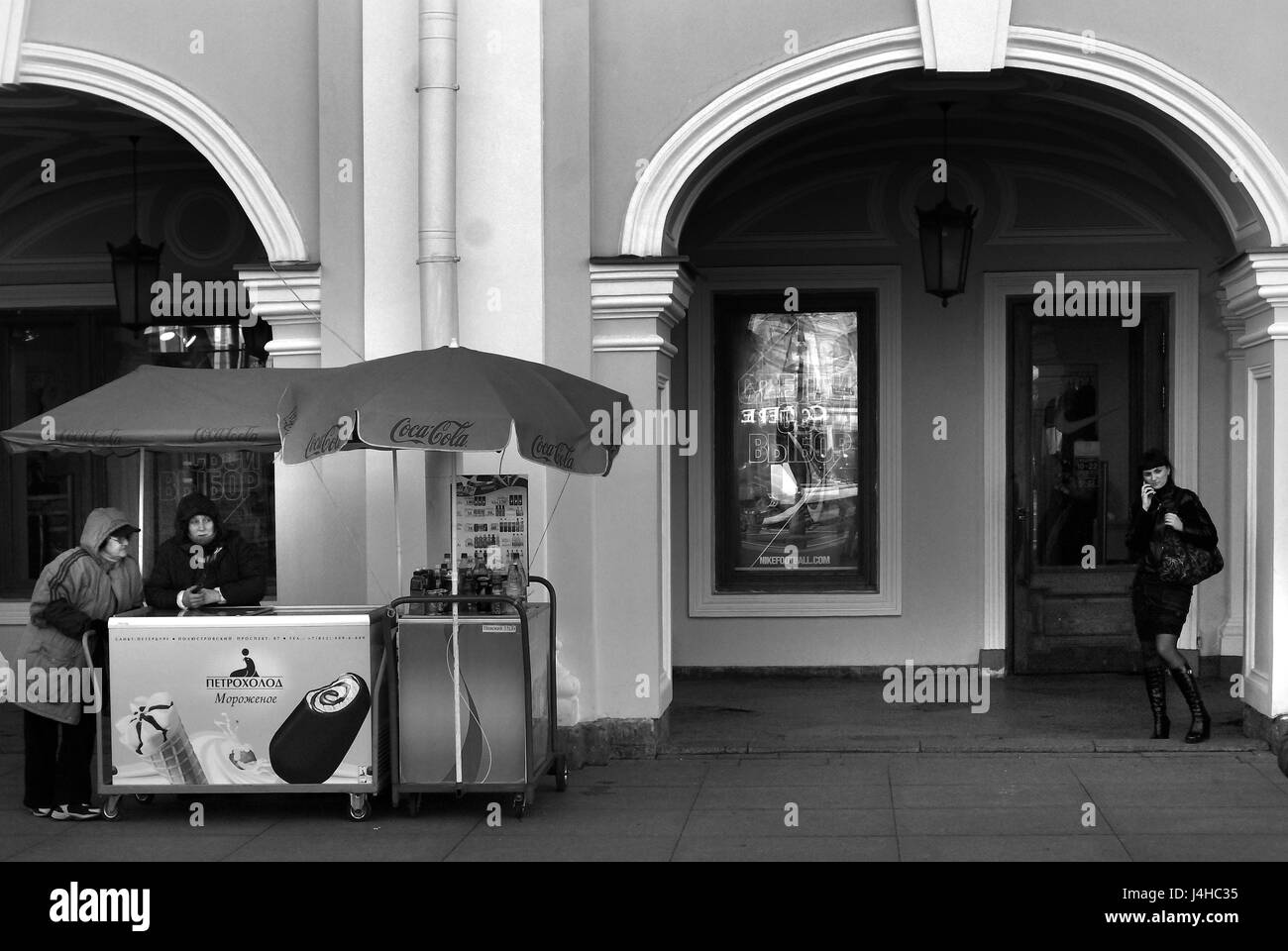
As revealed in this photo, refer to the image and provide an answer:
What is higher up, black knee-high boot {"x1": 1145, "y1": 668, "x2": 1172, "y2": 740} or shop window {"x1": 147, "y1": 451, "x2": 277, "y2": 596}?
shop window {"x1": 147, "y1": 451, "x2": 277, "y2": 596}

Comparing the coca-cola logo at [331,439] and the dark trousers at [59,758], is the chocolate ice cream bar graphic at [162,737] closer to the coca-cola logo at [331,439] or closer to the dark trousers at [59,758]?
the dark trousers at [59,758]

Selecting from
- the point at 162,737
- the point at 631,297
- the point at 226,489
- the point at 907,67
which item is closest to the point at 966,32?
the point at 907,67

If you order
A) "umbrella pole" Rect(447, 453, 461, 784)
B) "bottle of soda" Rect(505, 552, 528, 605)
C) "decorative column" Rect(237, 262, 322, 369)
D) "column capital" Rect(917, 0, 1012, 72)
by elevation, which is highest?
"column capital" Rect(917, 0, 1012, 72)

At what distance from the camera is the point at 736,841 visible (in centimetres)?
683

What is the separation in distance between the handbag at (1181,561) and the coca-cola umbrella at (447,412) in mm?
3278

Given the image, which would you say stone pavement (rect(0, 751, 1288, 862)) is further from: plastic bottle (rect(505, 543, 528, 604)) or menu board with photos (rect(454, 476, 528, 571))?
menu board with photos (rect(454, 476, 528, 571))

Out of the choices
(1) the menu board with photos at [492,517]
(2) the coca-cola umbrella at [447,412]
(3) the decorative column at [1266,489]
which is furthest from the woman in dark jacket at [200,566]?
(3) the decorative column at [1266,489]

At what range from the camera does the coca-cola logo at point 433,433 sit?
21.5 feet

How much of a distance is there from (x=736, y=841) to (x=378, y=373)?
2692 millimetres

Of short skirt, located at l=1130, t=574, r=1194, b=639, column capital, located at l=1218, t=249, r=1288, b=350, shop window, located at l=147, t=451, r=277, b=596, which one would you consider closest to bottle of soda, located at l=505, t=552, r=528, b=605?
short skirt, located at l=1130, t=574, r=1194, b=639

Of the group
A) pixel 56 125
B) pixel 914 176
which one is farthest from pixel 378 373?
pixel 914 176

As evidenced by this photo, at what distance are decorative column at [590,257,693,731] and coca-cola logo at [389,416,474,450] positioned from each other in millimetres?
1916

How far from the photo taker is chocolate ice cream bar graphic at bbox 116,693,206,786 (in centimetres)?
721

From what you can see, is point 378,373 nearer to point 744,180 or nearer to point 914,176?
point 744,180
